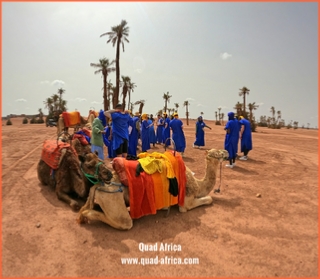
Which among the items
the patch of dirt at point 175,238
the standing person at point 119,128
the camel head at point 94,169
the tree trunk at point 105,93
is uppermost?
the tree trunk at point 105,93

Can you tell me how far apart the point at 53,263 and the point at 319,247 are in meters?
3.69

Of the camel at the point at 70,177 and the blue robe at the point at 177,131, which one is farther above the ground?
the blue robe at the point at 177,131

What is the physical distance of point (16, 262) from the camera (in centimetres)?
297

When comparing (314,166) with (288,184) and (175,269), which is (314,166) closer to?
(288,184)

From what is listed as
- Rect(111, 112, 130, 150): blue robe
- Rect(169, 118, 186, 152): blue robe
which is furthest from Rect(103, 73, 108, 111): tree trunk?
Rect(111, 112, 130, 150): blue robe

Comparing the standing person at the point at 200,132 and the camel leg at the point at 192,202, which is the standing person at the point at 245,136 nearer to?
the standing person at the point at 200,132

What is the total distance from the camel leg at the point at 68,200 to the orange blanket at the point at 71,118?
3792mm

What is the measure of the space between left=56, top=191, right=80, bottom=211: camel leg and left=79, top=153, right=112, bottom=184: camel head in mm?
846

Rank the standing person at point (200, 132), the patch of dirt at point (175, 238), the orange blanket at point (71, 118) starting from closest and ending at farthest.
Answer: the patch of dirt at point (175, 238) < the orange blanket at point (71, 118) < the standing person at point (200, 132)

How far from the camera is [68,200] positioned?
14.4ft

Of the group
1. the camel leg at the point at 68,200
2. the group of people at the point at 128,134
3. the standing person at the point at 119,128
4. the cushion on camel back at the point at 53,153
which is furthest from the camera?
the group of people at the point at 128,134

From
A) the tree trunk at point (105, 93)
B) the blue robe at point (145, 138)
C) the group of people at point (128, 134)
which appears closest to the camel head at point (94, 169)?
the group of people at point (128, 134)

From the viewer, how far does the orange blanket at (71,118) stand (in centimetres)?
781

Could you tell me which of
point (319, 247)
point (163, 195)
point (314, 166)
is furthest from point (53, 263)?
point (314, 166)
